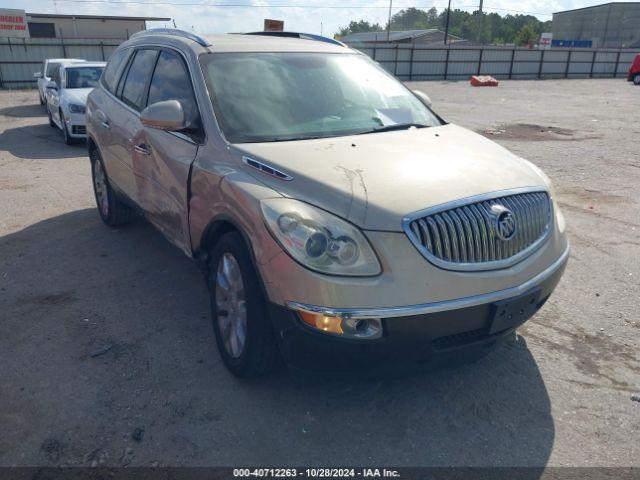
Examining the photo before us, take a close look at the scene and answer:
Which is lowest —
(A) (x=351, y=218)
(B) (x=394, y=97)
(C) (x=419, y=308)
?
(C) (x=419, y=308)

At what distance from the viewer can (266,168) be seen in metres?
3.01

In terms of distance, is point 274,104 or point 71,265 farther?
point 71,265

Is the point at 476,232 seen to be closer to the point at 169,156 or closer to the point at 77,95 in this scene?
the point at 169,156

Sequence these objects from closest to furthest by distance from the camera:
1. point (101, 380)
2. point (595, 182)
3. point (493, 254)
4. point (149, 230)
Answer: point (493, 254)
point (101, 380)
point (149, 230)
point (595, 182)

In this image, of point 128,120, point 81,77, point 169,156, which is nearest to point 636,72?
point 81,77

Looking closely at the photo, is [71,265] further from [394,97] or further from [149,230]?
[394,97]

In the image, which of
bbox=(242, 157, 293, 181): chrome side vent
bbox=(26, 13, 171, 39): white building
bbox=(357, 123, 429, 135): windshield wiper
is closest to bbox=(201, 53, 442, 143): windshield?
bbox=(357, 123, 429, 135): windshield wiper

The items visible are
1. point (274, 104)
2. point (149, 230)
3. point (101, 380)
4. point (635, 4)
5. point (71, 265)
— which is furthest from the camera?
point (635, 4)

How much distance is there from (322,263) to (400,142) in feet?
4.01

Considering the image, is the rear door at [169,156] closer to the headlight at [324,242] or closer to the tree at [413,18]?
the headlight at [324,242]

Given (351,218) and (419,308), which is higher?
(351,218)

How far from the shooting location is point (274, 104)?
12.0 feet

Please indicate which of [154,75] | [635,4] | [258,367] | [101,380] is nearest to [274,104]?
[154,75]

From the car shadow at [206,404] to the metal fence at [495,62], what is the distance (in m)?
30.4
